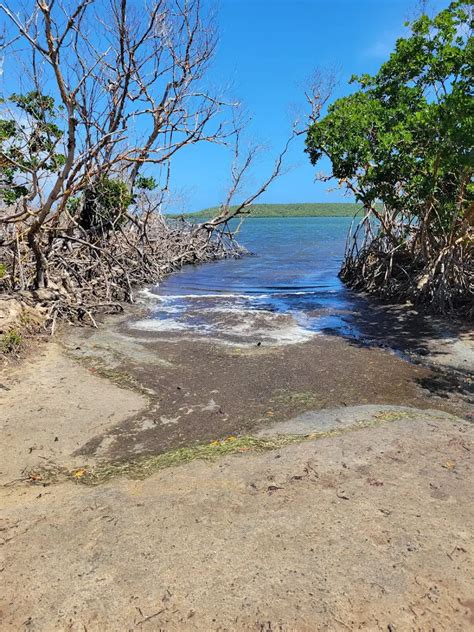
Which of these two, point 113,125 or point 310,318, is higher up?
point 113,125

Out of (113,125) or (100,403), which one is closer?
(100,403)

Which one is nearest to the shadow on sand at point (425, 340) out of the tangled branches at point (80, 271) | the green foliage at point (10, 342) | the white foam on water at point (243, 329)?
the white foam on water at point (243, 329)

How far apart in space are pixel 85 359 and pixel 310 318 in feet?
17.3

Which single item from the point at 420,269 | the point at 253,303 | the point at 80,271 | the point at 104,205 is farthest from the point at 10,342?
the point at 420,269

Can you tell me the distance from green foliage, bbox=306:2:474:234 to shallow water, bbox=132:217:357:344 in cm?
303

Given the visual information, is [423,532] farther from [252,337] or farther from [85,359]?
[252,337]

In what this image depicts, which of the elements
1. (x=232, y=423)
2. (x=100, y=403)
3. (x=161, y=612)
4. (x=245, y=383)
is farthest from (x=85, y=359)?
(x=161, y=612)

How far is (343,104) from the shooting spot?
10742mm

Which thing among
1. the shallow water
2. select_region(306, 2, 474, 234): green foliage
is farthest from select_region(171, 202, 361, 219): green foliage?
select_region(306, 2, 474, 234): green foliage

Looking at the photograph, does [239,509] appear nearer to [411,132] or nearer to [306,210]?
[411,132]

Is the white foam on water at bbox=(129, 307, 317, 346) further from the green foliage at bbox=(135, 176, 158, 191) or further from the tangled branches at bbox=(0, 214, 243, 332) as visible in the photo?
the green foliage at bbox=(135, 176, 158, 191)

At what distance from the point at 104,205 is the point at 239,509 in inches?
445

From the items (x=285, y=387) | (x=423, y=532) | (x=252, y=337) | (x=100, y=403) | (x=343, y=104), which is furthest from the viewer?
(x=343, y=104)

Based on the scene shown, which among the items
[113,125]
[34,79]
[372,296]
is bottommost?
[372,296]
